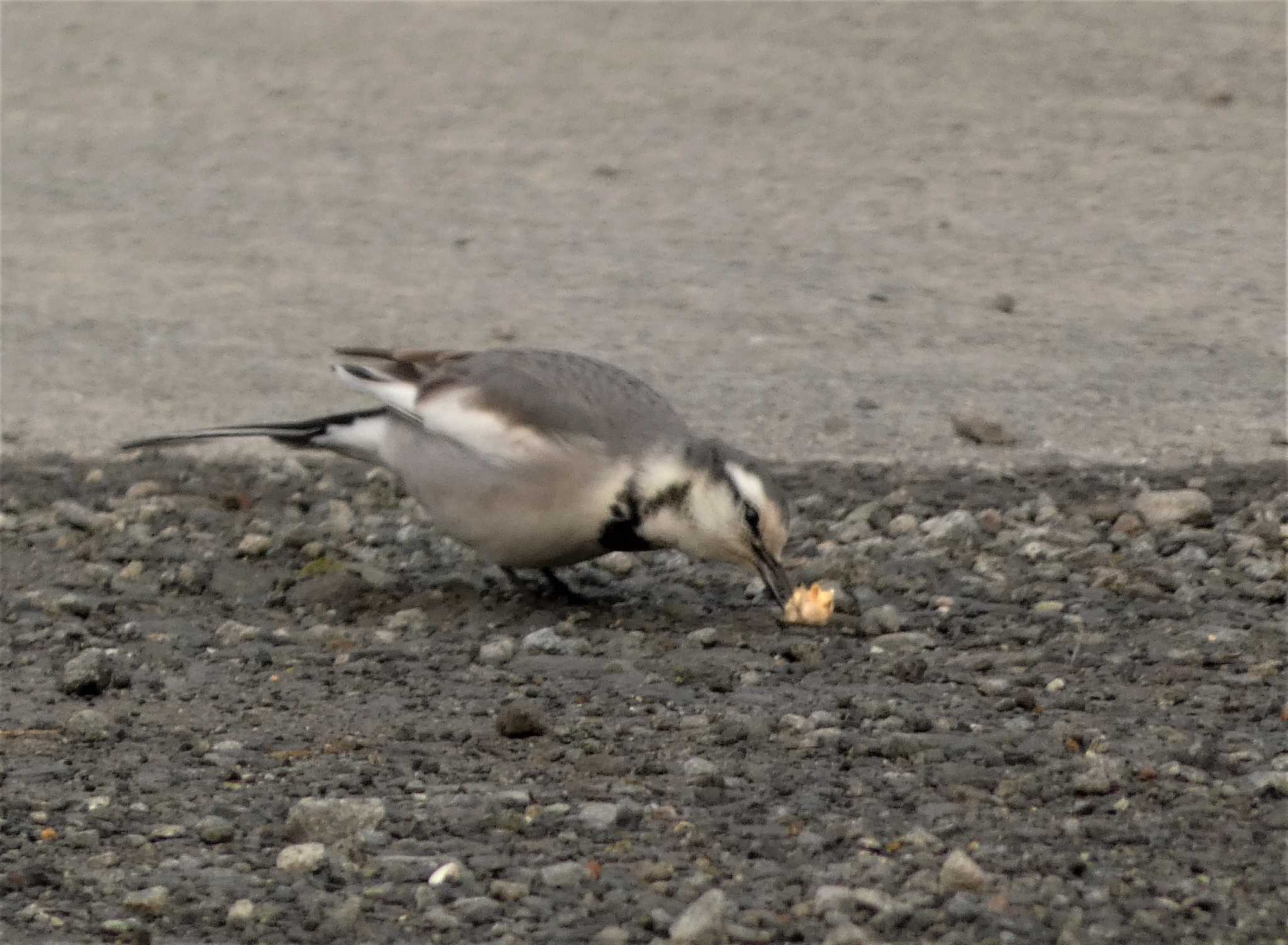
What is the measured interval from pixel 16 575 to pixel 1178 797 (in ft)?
11.5

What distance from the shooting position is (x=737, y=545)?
5973mm

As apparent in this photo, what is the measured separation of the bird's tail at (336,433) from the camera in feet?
21.6

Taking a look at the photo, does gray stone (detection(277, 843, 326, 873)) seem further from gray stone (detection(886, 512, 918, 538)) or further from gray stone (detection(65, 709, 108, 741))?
gray stone (detection(886, 512, 918, 538))

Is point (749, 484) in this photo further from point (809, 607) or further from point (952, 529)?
point (952, 529)

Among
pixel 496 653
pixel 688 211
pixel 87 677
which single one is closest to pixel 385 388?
pixel 496 653

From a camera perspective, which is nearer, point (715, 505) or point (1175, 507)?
point (715, 505)

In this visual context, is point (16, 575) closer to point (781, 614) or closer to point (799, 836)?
point (781, 614)

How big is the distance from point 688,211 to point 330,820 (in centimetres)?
620

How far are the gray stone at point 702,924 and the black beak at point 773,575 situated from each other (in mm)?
1974

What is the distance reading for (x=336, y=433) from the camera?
666cm

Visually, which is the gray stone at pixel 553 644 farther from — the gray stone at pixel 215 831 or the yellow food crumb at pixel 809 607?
the gray stone at pixel 215 831

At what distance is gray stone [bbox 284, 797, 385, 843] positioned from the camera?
14.9ft

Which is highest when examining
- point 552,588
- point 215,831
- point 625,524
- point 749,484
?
point 749,484

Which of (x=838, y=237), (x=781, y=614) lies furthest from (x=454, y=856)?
(x=838, y=237)
